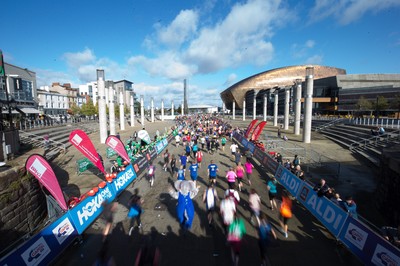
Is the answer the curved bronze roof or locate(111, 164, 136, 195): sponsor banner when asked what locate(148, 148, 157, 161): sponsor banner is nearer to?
locate(111, 164, 136, 195): sponsor banner

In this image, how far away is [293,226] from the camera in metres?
7.08

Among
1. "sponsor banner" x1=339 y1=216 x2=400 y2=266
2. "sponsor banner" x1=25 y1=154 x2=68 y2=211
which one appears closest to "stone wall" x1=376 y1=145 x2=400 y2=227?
"sponsor banner" x1=339 y1=216 x2=400 y2=266

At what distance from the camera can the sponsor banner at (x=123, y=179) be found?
31.8 ft

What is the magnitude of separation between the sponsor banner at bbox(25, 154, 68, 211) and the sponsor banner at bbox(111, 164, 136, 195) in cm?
240

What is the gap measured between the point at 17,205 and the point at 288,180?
418 inches

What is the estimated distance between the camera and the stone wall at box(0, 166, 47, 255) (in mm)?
6914

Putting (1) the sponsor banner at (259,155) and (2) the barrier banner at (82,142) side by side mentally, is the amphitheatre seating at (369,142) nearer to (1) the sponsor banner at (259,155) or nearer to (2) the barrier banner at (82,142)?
(1) the sponsor banner at (259,155)

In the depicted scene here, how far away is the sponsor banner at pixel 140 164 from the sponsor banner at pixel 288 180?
7812 millimetres

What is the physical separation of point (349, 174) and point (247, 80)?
10348 centimetres

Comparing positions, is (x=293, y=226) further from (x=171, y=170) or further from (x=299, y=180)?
(x=171, y=170)

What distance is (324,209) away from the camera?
6.97 m

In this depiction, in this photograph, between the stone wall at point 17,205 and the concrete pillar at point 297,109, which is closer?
the stone wall at point 17,205

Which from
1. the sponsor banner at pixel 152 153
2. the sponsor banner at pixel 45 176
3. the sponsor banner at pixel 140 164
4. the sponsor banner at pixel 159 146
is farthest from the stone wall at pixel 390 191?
the sponsor banner at pixel 159 146

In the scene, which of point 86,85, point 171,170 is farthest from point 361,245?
point 86,85
